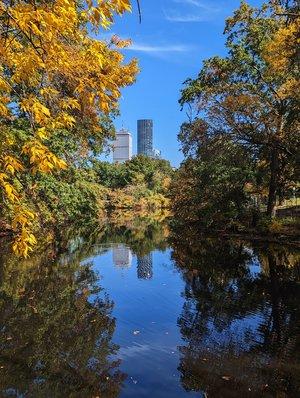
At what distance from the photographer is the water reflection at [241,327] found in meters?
7.44

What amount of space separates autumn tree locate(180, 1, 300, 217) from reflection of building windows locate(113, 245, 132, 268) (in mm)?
8959

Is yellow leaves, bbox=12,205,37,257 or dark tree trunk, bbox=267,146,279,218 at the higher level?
dark tree trunk, bbox=267,146,279,218

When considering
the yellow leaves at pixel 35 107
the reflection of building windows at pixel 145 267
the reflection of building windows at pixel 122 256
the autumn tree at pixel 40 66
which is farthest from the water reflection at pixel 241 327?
the yellow leaves at pixel 35 107

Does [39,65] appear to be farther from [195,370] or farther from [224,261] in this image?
[224,261]

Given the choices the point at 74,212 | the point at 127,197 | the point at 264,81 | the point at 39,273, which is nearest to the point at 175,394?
the point at 39,273

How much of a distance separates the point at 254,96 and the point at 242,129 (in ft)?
6.67

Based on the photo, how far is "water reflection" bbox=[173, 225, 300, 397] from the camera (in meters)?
7.44

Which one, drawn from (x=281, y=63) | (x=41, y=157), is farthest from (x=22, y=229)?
(x=281, y=63)

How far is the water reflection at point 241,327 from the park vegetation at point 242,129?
888cm

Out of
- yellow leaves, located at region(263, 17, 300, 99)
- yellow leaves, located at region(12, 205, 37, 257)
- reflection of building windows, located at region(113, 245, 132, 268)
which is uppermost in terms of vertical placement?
yellow leaves, located at region(263, 17, 300, 99)

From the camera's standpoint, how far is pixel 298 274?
17.1m

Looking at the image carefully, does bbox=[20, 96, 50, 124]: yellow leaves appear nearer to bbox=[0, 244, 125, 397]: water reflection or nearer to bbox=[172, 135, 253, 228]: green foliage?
bbox=[0, 244, 125, 397]: water reflection

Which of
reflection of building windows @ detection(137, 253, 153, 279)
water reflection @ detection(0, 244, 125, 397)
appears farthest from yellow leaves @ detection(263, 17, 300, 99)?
water reflection @ detection(0, 244, 125, 397)

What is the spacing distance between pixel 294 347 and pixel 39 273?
1031 cm
